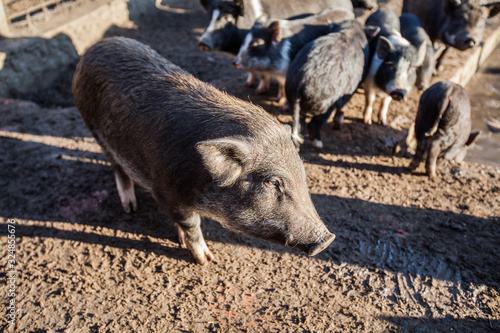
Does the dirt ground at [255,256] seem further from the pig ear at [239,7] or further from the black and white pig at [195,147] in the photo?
the pig ear at [239,7]

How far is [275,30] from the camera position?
16.9ft

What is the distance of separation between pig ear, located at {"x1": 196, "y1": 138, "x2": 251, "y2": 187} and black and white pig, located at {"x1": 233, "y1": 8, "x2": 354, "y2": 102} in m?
3.10

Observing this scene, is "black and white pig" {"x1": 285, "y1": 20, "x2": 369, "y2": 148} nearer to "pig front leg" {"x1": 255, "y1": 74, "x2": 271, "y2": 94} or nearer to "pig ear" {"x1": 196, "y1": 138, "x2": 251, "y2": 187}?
"pig front leg" {"x1": 255, "y1": 74, "x2": 271, "y2": 94}

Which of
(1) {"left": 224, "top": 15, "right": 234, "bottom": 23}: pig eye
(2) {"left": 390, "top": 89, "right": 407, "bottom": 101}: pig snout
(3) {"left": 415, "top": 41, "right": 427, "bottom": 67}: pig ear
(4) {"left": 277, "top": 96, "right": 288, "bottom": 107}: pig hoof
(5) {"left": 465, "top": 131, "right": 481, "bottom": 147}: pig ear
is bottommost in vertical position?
(4) {"left": 277, "top": 96, "right": 288, "bottom": 107}: pig hoof

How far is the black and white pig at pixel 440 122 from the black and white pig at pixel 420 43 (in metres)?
1.11

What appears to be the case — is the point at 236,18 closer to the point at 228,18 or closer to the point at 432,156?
the point at 228,18

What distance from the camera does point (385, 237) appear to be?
3.59 meters

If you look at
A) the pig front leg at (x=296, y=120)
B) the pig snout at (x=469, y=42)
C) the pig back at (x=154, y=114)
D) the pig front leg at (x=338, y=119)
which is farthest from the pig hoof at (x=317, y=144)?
the pig snout at (x=469, y=42)

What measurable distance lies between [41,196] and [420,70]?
4962mm

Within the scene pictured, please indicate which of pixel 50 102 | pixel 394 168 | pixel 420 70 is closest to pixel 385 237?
pixel 394 168

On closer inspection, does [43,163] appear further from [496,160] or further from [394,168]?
[496,160]

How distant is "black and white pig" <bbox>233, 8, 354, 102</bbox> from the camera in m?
5.20

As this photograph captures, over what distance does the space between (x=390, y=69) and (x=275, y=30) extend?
1.55 meters

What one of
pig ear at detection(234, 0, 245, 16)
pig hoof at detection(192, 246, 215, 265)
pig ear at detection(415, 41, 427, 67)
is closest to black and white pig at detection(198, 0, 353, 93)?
pig ear at detection(234, 0, 245, 16)
